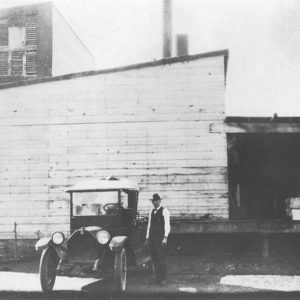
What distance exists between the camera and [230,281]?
958 centimetres

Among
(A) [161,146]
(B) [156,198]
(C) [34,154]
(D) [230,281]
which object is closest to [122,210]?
(B) [156,198]

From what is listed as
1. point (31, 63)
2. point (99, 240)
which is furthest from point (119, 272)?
point (31, 63)

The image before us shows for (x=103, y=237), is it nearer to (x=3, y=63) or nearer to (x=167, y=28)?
(x=167, y=28)

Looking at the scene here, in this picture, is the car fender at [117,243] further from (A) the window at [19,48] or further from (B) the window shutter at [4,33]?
(B) the window shutter at [4,33]

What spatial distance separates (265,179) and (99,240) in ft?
36.9

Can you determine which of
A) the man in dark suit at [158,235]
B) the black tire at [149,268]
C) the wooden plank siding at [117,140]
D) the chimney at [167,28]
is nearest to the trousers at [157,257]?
the man in dark suit at [158,235]

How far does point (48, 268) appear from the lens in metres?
8.60

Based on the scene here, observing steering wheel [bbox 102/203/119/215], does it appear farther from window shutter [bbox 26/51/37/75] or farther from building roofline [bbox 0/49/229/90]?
window shutter [bbox 26/51/37/75]

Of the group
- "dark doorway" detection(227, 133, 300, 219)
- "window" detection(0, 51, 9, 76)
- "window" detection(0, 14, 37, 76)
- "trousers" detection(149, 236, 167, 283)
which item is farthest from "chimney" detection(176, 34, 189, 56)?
"trousers" detection(149, 236, 167, 283)

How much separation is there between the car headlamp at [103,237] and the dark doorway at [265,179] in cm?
884

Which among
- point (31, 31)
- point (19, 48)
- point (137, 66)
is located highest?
point (31, 31)

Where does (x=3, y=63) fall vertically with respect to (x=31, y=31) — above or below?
below

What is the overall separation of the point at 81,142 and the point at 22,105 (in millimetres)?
2145

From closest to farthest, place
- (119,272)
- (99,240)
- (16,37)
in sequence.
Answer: (119,272) → (99,240) → (16,37)
